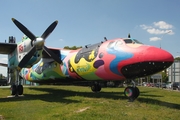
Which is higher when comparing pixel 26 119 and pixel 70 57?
pixel 70 57

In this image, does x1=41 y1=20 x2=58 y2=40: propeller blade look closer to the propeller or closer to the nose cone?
the propeller

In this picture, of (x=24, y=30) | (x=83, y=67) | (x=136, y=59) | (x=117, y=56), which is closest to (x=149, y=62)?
(x=136, y=59)

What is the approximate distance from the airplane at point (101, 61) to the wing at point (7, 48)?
254 mm

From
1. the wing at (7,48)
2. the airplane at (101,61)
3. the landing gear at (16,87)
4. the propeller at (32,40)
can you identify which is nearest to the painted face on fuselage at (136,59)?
the airplane at (101,61)

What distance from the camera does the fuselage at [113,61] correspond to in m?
10.9

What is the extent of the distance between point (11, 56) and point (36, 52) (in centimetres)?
424

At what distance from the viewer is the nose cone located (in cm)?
1062

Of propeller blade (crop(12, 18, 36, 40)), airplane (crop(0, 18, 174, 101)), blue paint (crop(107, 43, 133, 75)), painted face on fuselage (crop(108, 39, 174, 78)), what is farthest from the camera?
propeller blade (crop(12, 18, 36, 40))

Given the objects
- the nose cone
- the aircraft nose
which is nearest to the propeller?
the nose cone

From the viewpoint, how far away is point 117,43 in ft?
43.0

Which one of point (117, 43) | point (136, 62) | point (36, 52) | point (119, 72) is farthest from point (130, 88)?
point (36, 52)

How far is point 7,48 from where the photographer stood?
58.5 ft

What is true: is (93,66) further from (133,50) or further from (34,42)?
(34,42)

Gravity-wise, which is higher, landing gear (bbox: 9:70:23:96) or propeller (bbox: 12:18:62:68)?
propeller (bbox: 12:18:62:68)
